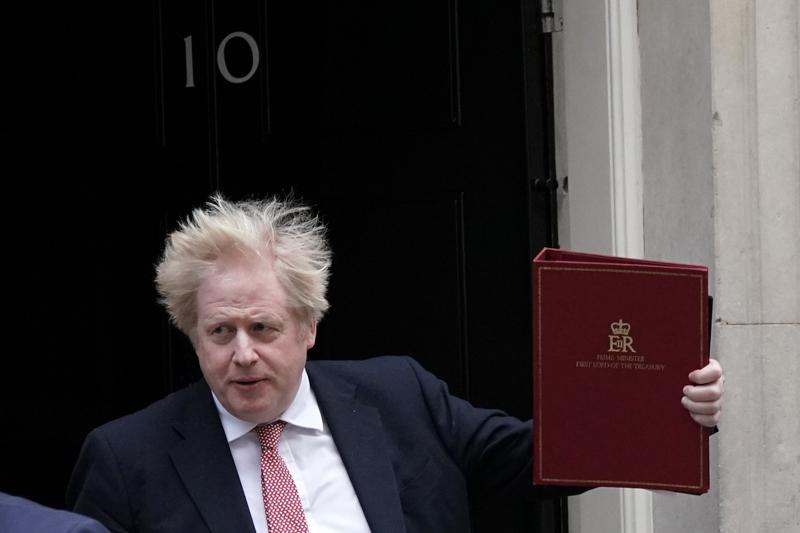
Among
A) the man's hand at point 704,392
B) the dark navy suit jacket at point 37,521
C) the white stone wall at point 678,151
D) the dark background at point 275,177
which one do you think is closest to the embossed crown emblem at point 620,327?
the man's hand at point 704,392

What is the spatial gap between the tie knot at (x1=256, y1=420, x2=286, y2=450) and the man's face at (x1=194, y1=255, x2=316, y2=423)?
0.04 meters

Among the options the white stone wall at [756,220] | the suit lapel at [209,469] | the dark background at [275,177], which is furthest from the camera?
the dark background at [275,177]

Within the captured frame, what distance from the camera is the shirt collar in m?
3.18

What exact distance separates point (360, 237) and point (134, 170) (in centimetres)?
95

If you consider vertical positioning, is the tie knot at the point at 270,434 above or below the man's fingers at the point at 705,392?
below

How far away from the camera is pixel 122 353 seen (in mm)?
5258

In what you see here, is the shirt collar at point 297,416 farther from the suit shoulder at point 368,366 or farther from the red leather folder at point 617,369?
the red leather folder at point 617,369

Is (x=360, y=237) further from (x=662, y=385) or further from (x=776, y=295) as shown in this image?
(x=662, y=385)

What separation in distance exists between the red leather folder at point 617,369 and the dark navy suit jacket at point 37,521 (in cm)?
129

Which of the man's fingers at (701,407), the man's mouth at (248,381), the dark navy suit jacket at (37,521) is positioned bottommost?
Answer: the man's fingers at (701,407)

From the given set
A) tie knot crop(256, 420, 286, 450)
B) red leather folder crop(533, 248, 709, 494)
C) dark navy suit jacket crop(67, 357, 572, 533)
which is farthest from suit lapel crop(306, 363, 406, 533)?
red leather folder crop(533, 248, 709, 494)

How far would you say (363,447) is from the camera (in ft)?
10.6

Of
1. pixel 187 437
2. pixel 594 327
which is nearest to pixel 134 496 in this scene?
pixel 187 437

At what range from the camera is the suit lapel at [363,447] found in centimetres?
315
